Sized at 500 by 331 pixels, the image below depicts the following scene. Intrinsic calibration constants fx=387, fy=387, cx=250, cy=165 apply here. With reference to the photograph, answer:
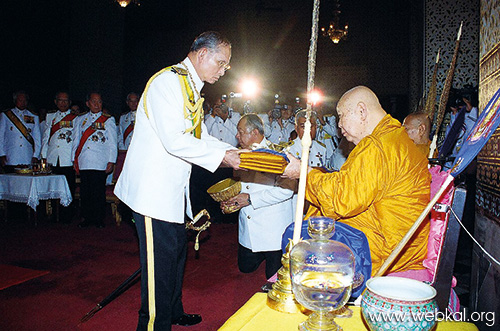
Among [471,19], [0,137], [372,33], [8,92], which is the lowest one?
[0,137]

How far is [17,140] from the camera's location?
6.95 m

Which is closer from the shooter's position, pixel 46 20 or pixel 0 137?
pixel 0 137

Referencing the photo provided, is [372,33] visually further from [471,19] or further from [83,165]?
[83,165]

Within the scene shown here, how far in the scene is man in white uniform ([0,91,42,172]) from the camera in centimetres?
689

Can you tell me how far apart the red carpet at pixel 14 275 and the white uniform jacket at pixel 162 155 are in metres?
2.25

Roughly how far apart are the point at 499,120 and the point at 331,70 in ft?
40.8

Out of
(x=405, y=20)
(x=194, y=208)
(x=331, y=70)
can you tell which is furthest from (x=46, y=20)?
(x=405, y=20)

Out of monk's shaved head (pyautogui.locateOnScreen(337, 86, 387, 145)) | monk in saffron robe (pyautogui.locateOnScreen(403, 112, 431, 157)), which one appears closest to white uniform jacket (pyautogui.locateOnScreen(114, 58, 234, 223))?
monk's shaved head (pyautogui.locateOnScreen(337, 86, 387, 145))

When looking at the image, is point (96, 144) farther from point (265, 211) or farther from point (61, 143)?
point (265, 211)

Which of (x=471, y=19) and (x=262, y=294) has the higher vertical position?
(x=471, y=19)

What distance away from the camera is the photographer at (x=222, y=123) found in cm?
864

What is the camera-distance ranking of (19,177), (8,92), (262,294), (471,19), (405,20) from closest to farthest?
(262,294)
(19,177)
(471,19)
(8,92)
(405,20)

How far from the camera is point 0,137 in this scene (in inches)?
268

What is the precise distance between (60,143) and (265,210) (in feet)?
14.9
